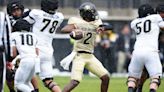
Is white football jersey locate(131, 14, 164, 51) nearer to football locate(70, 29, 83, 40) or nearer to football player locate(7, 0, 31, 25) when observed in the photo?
football locate(70, 29, 83, 40)

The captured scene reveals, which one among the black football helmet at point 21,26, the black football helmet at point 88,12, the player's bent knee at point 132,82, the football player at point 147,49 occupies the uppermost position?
the black football helmet at point 88,12

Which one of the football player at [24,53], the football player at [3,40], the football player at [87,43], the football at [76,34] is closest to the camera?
the football player at [3,40]

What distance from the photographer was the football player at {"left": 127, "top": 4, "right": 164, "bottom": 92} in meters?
13.6

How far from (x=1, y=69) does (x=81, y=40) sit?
8.74ft

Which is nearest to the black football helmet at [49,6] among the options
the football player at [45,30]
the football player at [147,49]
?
the football player at [45,30]

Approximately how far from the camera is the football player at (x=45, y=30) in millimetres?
13727

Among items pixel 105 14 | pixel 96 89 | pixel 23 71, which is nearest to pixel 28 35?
pixel 23 71

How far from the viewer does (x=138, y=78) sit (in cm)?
1408

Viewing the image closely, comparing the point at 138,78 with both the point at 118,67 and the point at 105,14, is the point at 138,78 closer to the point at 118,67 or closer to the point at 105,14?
the point at 118,67

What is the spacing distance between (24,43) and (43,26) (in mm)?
908

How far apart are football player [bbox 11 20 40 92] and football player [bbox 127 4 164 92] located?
200cm

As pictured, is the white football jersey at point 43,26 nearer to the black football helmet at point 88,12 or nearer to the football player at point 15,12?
the football player at point 15,12

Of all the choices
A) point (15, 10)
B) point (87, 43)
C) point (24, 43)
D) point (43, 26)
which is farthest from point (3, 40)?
point (87, 43)

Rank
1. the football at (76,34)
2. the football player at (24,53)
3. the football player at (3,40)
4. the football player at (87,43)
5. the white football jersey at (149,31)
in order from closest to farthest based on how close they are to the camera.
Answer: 1. the football player at (3,40)
2. the football player at (24,53)
3. the football at (76,34)
4. the football player at (87,43)
5. the white football jersey at (149,31)
